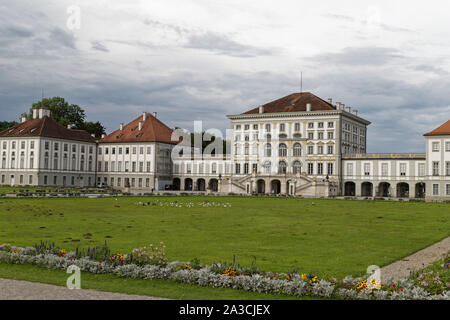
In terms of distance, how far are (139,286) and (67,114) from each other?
102 meters

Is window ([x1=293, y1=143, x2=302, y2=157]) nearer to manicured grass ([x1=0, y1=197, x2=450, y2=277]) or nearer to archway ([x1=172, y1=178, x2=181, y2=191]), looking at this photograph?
archway ([x1=172, y1=178, x2=181, y2=191])

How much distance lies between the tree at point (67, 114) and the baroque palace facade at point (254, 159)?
1284 cm

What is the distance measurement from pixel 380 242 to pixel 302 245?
3.31 m

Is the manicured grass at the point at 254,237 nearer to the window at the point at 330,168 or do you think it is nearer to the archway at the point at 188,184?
the window at the point at 330,168

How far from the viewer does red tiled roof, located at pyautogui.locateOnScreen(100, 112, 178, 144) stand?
91.0 metres

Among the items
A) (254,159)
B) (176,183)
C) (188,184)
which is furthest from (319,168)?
(176,183)

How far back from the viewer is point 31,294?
959cm

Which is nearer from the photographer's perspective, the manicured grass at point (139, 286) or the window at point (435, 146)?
the manicured grass at point (139, 286)

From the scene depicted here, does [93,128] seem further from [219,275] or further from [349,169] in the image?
[219,275]

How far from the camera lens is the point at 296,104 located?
8256 centimetres

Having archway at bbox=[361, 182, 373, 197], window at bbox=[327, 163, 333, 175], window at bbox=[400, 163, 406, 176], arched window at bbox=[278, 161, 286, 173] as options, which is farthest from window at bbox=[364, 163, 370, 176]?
arched window at bbox=[278, 161, 286, 173]

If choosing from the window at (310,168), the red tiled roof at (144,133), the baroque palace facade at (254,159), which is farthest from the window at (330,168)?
the red tiled roof at (144,133)

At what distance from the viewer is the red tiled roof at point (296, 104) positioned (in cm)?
8038
